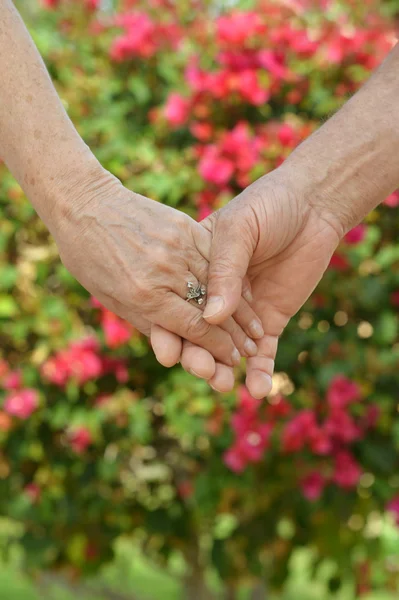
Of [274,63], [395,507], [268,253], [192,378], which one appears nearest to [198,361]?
[268,253]

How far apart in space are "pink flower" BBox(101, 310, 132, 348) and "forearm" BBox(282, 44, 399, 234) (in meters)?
1.09

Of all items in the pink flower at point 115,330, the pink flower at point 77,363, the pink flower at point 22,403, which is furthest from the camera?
the pink flower at point 22,403

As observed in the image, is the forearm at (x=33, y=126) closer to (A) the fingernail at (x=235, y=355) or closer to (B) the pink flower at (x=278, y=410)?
(A) the fingernail at (x=235, y=355)

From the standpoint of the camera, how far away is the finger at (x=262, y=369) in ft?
6.42

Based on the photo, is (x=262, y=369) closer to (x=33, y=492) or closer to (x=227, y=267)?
(x=227, y=267)

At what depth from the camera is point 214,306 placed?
182 cm

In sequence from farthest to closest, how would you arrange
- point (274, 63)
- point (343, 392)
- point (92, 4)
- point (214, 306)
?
point (92, 4) → point (274, 63) → point (343, 392) → point (214, 306)

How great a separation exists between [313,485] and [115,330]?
2.75 ft

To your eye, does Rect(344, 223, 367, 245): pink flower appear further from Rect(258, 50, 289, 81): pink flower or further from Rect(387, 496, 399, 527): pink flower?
Rect(387, 496, 399, 527): pink flower

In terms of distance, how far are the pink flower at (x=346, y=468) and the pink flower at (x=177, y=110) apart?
1.24m

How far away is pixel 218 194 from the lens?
9.66ft

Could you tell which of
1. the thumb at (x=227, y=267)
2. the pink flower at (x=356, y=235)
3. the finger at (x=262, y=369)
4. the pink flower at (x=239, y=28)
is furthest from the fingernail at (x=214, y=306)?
the pink flower at (x=239, y=28)

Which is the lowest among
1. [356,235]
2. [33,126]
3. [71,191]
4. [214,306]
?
[356,235]

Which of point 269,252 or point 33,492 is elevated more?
point 269,252
